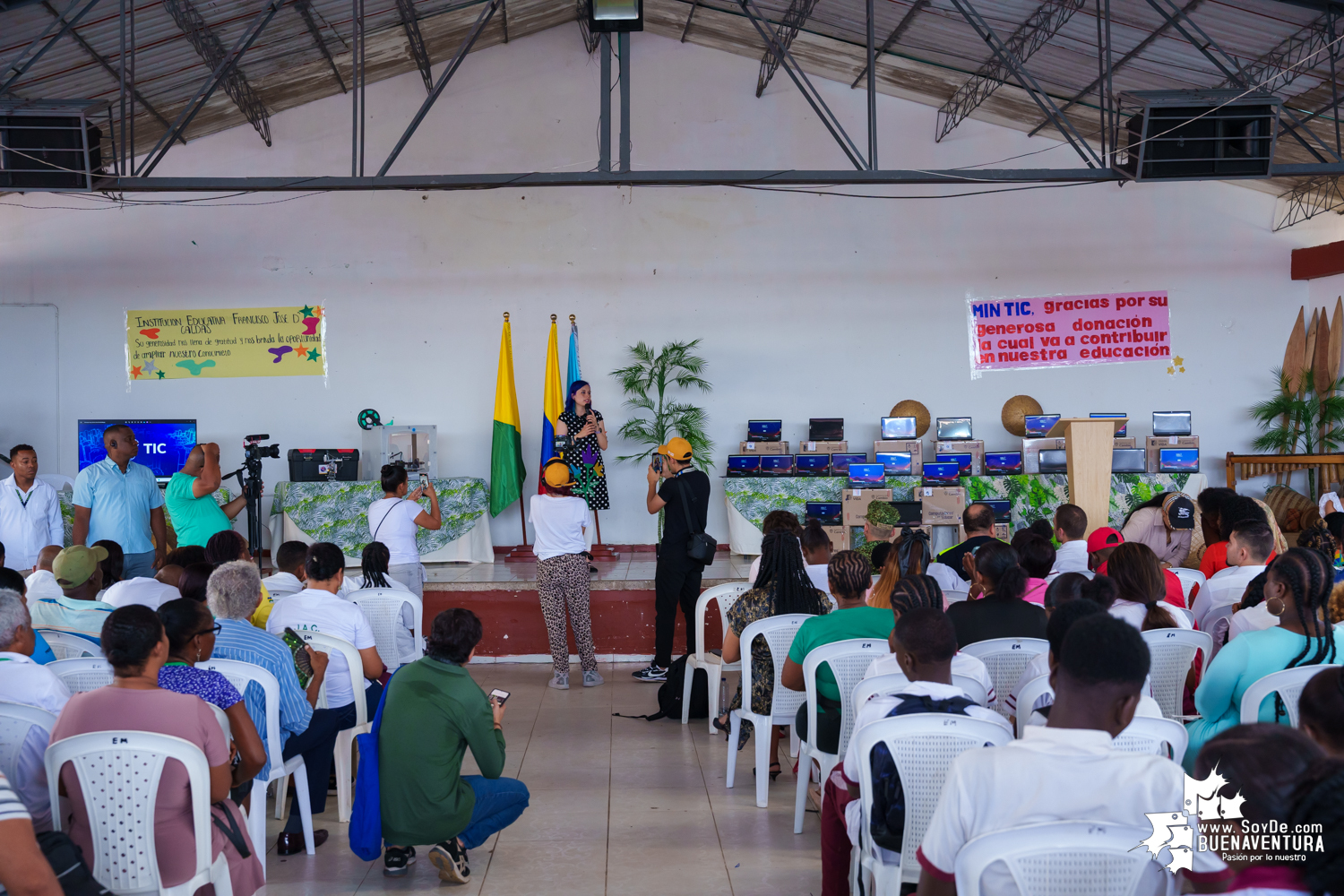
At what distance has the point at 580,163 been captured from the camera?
29.6 ft

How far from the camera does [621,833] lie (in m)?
3.51

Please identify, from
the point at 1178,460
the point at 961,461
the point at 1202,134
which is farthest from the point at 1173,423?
the point at 1202,134

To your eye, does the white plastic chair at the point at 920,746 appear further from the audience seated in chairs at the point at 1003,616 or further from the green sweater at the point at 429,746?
the green sweater at the point at 429,746

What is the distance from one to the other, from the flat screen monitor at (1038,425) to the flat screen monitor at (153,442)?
7345mm

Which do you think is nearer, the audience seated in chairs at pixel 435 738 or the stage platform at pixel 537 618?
the audience seated in chairs at pixel 435 738

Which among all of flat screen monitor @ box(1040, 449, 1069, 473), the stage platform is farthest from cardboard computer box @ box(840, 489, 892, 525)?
the stage platform

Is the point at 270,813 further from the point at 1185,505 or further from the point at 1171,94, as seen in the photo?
the point at 1171,94

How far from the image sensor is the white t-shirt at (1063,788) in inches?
65.4

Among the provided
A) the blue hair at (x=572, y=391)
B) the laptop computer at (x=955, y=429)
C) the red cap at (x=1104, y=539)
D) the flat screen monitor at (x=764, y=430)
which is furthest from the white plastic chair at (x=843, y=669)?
the laptop computer at (x=955, y=429)

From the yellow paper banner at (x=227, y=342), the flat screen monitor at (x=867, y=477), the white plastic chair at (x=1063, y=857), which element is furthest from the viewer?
the yellow paper banner at (x=227, y=342)

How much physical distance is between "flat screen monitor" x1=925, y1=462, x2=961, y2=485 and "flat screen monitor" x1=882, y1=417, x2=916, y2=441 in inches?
17.1

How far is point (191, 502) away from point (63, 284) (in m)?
4.61

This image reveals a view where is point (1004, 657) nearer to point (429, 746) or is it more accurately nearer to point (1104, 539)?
point (429, 746)

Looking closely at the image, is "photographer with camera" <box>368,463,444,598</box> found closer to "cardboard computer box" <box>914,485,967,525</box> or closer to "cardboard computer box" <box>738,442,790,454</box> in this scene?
"cardboard computer box" <box>738,442,790,454</box>
